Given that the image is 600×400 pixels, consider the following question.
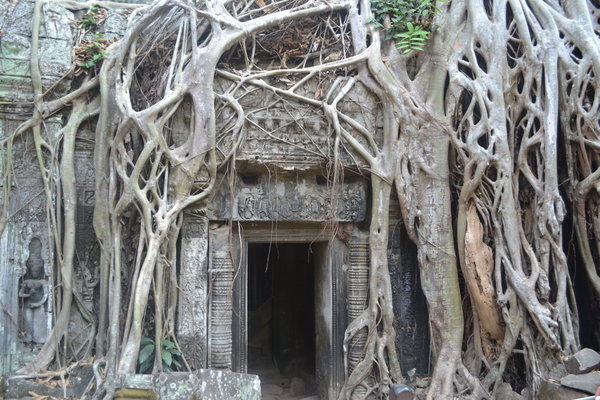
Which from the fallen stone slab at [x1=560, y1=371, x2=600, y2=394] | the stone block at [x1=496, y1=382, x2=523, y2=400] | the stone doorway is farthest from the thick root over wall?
the stone doorway

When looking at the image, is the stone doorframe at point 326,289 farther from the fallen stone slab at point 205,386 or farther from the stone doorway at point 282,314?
the fallen stone slab at point 205,386

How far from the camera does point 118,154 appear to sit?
14.3ft

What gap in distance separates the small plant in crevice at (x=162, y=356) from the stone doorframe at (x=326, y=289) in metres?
0.65

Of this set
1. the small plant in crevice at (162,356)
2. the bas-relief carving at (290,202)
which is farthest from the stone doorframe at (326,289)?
the small plant in crevice at (162,356)

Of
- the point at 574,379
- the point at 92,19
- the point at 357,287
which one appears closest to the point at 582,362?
the point at 574,379

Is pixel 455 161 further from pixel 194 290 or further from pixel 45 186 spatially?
pixel 45 186

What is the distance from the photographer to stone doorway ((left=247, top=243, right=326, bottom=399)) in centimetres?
654

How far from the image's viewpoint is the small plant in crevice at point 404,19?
189 inches

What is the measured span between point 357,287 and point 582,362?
1758 mm

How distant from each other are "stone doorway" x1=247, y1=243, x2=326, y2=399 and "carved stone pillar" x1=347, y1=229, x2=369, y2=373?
1388 millimetres

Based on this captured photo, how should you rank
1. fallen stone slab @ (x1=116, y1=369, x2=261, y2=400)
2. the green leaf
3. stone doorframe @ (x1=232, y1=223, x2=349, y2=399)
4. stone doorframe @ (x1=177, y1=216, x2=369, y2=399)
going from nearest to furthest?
fallen stone slab @ (x1=116, y1=369, x2=261, y2=400) → the green leaf → stone doorframe @ (x1=177, y1=216, x2=369, y2=399) → stone doorframe @ (x1=232, y1=223, x2=349, y2=399)

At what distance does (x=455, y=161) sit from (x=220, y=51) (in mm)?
2136

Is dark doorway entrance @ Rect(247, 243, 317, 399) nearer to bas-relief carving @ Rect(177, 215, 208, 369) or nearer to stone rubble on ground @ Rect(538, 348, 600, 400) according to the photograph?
bas-relief carving @ Rect(177, 215, 208, 369)

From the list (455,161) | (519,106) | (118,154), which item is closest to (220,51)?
(118,154)
